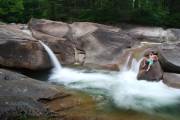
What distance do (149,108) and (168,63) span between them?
354 cm

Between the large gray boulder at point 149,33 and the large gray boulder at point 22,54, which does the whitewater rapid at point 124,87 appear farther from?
the large gray boulder at point 149,33

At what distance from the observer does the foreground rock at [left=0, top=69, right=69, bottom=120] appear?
4.16m

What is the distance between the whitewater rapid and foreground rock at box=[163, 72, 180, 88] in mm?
208

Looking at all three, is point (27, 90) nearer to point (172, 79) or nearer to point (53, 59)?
point (53, 59)

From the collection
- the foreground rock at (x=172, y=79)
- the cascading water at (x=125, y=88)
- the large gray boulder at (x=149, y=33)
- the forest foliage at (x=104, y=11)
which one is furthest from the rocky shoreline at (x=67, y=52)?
the forest foliage at (x=104, y=11)

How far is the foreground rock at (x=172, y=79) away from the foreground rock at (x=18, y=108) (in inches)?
239

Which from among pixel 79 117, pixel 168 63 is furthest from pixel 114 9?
pixel 79 117

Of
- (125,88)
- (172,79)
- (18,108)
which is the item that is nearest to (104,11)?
(172,79)

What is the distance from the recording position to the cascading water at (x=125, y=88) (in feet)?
21.7

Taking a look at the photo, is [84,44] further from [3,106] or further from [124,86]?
[3,106]

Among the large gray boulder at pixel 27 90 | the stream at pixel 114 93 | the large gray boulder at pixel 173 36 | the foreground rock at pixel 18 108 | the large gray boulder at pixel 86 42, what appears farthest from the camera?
the large gray boulder at pixel 173 36

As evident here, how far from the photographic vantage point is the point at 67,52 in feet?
39.4

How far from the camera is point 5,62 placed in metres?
9.10

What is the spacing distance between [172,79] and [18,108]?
7.00 m
